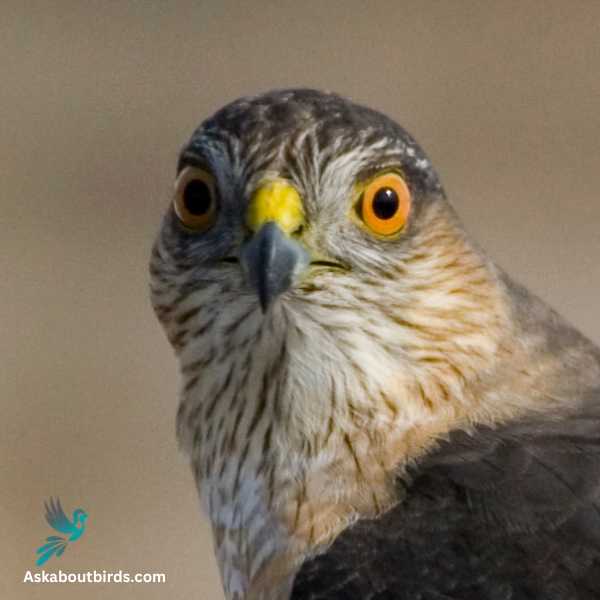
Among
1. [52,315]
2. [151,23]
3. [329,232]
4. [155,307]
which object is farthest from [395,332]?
[151,23]

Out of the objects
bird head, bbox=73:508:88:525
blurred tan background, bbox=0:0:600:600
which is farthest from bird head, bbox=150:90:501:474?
blurred tan background, bbox=0:0:600:600

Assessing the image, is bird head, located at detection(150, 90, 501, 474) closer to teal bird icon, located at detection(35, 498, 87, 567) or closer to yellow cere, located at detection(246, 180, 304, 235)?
yellow cere, located at detection(246, 180, 304, 235)

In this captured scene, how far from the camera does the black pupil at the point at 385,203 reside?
3809 millimetres

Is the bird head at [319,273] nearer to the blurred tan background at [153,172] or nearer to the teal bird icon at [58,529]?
the teal bird icon at [58,529]

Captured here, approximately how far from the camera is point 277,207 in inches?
143

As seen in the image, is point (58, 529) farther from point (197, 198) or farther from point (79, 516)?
point (197, 198)

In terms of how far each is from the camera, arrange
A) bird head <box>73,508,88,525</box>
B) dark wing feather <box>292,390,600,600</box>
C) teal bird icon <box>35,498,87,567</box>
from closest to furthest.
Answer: dark wing feather <box>292,390,600,600</box>
teal bird icon <box>35,498,87,567</box>
bird head <box>73,508,88,525</box>

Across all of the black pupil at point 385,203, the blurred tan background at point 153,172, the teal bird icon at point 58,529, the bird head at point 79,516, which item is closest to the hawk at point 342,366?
the black pupil at point 385,203

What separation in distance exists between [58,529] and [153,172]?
51.5 inches

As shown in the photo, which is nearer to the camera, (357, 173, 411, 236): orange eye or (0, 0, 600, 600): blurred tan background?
(357, 173, 411, 236): orange eye

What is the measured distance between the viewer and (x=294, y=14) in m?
7.70

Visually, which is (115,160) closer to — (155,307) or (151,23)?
(151,23)

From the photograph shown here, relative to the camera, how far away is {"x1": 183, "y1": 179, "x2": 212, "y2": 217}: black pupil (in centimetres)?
383

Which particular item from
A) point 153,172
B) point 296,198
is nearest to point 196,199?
point 296,198
